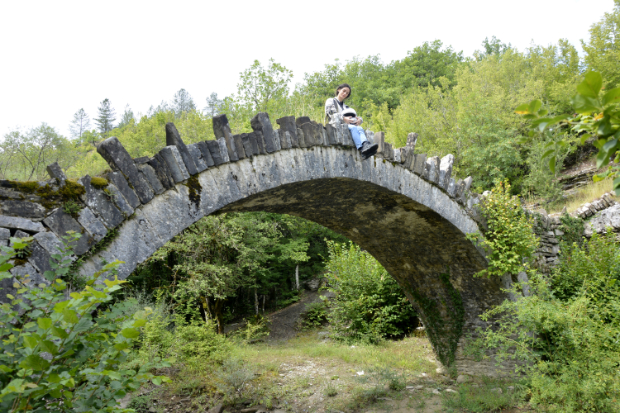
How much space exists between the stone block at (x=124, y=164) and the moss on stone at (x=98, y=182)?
0.50ft

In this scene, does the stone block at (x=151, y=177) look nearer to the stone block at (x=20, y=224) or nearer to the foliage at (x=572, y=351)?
the stone block at (x=20, y=224)

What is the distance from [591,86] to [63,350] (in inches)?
83.6

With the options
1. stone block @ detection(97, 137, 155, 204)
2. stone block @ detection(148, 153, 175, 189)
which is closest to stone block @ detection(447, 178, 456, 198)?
stone block @ detection(148, 153, 175, 189)

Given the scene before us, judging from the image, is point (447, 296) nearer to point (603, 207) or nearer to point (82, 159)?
point (603, 207)

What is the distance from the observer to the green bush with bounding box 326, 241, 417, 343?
33.8ft

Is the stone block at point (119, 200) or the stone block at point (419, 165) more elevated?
the stone block at point (419, 165)

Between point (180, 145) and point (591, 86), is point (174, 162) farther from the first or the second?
point (591, 86)

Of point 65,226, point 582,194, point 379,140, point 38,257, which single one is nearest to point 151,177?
point 65,226

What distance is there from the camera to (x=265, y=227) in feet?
47.2

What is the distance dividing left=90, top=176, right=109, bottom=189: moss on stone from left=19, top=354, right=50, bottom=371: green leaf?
4.46 feet

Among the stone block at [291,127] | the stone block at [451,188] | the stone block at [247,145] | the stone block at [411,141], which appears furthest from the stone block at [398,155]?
the stone block at [247,145]

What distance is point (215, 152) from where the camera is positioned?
10.6 feet

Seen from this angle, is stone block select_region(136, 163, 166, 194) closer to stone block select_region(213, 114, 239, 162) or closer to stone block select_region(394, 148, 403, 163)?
stone block select_region(213, 114, 239, 162)

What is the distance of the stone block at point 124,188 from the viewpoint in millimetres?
2639
